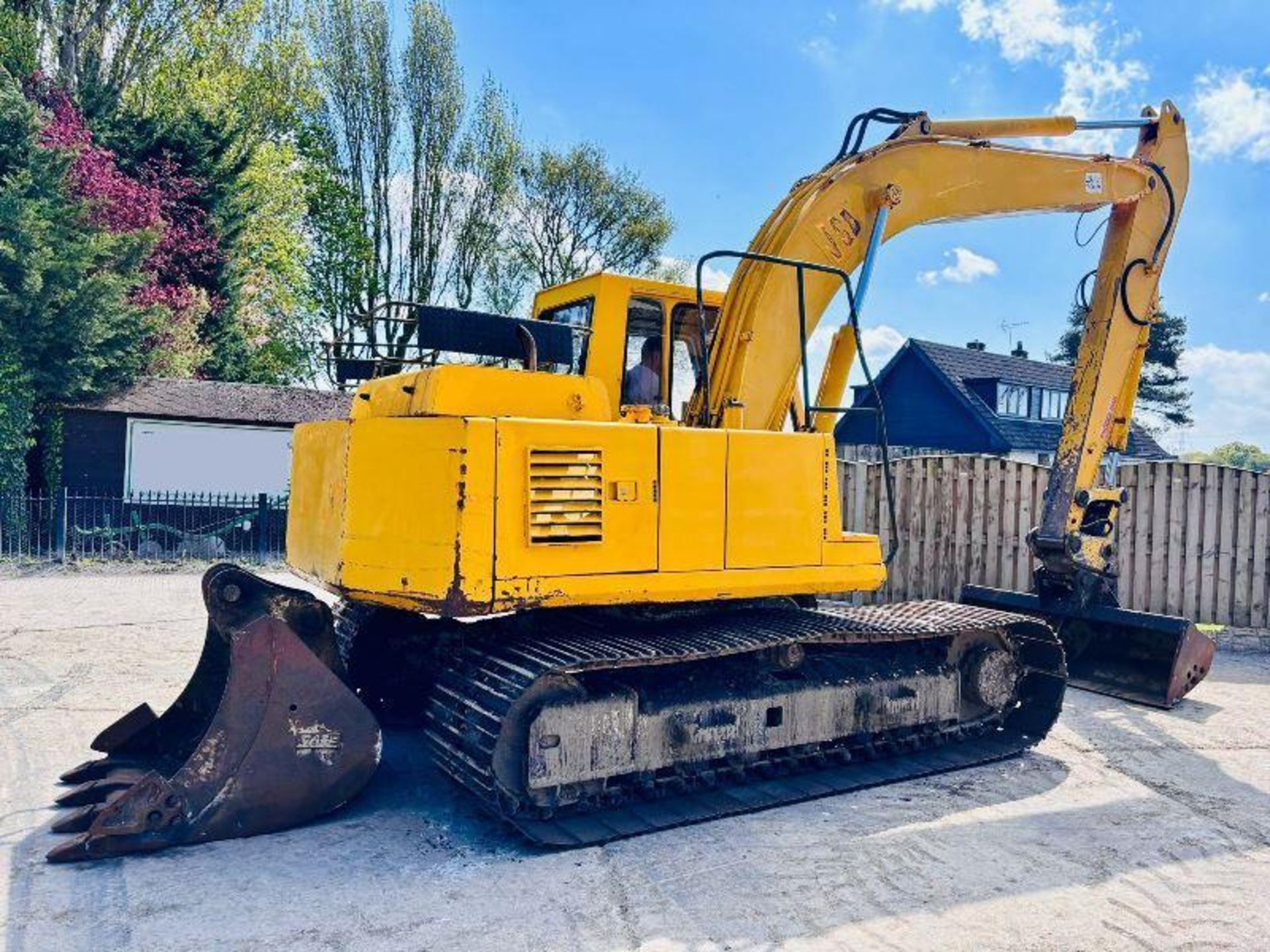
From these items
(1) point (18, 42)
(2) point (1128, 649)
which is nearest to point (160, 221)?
(1) point (18, 42)

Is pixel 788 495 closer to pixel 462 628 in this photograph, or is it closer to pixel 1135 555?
pixel 462 628

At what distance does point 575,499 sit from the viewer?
471 cm

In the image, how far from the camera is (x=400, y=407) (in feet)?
16.8

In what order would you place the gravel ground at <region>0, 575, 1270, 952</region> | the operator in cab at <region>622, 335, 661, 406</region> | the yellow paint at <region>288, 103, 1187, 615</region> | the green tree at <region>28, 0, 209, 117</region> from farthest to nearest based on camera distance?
the green tree at <region>28, 0, 209, 117</region> < the operator in cab at <region>622, 335, 661, 406</region> < the yellow paint at <region>288, 103, 1187, 615</region> < the gravel ground at <region>0, 575, 1270, 952</region>

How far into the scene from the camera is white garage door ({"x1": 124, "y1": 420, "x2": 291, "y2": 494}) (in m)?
20.0

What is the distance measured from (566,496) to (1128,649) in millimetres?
5466

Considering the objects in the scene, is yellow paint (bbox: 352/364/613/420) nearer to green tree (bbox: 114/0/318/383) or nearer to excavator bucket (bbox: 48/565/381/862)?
excavator bucket (bbox: 48/565/381/862)

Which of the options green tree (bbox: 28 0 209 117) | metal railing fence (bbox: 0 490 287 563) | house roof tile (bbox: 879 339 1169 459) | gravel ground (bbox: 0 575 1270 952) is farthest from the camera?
house roof tile (bbox: 879 339 1169 459)

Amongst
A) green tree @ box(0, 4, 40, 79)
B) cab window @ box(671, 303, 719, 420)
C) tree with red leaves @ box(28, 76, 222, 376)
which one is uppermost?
green tree @ box(0, 4, 40, 79)

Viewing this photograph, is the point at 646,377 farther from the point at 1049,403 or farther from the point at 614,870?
the point at 1049,403

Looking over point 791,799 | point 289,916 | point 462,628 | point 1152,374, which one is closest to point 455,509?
point 462,628

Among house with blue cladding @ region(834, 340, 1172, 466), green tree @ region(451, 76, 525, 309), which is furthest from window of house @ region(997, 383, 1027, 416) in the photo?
green tree @ region(451, 76, 525, 309)

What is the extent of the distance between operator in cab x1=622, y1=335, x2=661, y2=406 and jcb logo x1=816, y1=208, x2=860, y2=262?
1261 millimetres

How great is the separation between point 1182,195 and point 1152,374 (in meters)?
44.3
